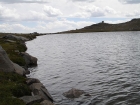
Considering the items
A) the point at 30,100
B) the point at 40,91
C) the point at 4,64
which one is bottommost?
the point at 40,91

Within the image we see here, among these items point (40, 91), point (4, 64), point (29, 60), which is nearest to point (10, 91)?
point (40, 91)

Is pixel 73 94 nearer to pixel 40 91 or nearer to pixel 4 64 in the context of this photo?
pixel 40 91

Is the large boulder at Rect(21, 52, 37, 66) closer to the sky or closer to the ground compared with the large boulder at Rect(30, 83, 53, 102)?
closer to the sky

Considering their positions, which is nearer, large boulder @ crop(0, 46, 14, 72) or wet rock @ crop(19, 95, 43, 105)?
wet rock @ crop(19, 95, 43, 105)

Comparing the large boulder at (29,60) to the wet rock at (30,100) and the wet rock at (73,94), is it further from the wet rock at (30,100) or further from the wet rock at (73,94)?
the wet rock at (30,100)

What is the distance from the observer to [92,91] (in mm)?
24422

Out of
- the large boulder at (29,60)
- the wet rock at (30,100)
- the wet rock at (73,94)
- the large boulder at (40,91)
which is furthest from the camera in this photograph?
the large boulder at (29,60)

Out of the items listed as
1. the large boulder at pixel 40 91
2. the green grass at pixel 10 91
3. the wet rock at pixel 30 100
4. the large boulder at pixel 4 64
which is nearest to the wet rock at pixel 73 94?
the large boulder at pixel 40 91

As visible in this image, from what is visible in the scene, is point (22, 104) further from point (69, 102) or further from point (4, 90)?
point (69, 102)

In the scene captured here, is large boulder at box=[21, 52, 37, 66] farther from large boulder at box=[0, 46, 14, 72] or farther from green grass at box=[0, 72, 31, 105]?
green grass at box=[0, 72, 31, 105]

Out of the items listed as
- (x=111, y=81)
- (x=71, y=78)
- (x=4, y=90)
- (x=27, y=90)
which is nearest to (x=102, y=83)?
(x=111, y=81)

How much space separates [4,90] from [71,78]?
1450cm

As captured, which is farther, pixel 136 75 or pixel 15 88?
pixel 136 75

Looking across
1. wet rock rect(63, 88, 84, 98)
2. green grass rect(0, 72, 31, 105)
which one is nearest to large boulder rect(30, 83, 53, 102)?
green grass rect(0, 72, 31, 105)
